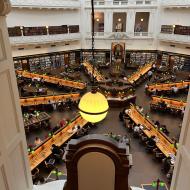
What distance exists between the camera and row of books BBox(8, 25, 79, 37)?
17672 mm

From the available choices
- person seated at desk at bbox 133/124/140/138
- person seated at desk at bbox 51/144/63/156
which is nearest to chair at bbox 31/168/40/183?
person seated at desk at bbox 51/144/63/156

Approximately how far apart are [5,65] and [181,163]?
8.14 ft

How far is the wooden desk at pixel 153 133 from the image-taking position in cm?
875

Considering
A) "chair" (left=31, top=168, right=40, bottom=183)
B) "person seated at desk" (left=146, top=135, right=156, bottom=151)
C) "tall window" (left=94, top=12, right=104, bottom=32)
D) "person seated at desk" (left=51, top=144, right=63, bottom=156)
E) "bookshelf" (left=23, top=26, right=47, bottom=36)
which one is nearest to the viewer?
"chair" (left=31, top=168, right=40, bottom=183)

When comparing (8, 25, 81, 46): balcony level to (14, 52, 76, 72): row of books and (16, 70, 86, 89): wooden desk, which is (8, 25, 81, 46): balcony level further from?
(16, 70, 86, 89): wooden desk

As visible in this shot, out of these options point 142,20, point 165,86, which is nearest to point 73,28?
point 142,20

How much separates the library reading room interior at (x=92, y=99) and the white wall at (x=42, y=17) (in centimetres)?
8

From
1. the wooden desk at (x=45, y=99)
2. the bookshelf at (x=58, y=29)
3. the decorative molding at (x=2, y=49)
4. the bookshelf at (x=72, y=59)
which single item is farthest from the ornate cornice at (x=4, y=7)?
the bookshelf at (x=72, y=59)

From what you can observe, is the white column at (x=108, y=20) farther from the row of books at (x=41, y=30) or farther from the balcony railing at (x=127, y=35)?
the row of books at (x=41, y=30)

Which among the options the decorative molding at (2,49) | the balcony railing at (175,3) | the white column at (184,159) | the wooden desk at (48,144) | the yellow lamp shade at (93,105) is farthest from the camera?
the balcony railing at (175,3)

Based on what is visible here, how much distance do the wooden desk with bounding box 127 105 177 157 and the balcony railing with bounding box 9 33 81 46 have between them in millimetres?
11345

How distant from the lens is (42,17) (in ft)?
63.1

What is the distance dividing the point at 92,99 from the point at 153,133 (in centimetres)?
744

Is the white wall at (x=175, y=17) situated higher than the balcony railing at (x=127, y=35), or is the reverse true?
the white wall at (x=175, y=17)
